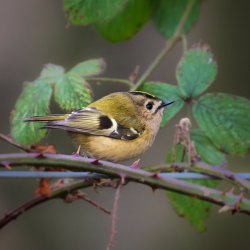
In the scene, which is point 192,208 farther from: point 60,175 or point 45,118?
point 60,175

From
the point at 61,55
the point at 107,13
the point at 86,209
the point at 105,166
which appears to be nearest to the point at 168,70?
the point at 61,55

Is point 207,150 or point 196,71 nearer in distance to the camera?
point 207,150

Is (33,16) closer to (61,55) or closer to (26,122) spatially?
(61,55)

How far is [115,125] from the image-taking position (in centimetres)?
269

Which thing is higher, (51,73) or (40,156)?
(51,73)

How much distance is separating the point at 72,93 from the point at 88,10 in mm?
426

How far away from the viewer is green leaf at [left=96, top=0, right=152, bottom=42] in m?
2.84

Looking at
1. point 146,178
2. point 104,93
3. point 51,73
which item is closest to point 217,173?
point 146,178

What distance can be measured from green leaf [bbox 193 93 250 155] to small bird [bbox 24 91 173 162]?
19cm

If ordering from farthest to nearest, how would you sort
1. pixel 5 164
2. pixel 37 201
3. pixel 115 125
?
pixel 115 125 < pixel 37 201 < pixel 5 164

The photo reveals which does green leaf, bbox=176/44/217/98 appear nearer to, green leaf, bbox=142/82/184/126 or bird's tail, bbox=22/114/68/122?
green leaf, bbox=142/82/184/126

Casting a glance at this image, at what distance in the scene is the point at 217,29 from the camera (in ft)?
13.6


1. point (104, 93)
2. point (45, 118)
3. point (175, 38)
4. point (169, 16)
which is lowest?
point (45, 118)

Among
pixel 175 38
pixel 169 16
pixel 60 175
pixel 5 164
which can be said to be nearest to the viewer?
pixel 5 164
